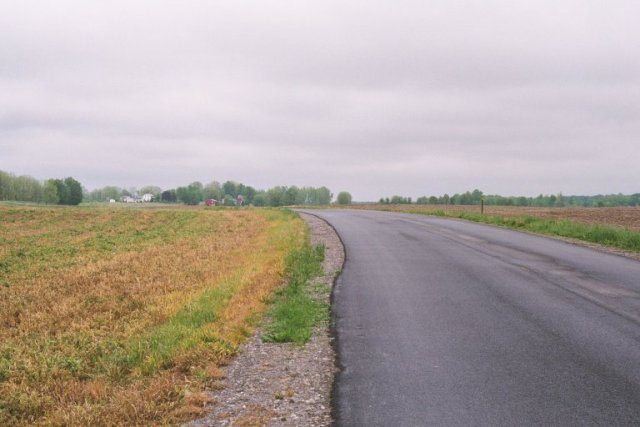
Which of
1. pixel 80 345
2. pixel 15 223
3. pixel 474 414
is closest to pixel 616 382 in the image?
pixel 474 414

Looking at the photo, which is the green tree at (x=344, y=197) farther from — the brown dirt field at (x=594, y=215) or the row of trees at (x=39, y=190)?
the brown dirt field at (x=594, y=215)

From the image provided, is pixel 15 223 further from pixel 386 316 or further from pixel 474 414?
pixel 474 414

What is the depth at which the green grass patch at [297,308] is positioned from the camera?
818cm

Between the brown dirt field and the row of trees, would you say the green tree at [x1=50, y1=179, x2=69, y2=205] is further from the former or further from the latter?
the brown dirt field

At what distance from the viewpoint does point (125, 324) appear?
11.3 metres

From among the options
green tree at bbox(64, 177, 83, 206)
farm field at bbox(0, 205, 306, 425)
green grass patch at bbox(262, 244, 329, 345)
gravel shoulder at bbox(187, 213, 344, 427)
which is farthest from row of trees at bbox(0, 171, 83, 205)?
gravel shoulder at bbox(187, 213, 344, 427)

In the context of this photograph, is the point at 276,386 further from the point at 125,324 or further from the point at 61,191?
the point at 61,191

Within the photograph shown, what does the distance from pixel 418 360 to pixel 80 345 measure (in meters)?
6.82

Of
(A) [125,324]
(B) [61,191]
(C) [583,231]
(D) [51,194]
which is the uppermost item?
(B) [61,191]

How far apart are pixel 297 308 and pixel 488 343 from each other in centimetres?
364

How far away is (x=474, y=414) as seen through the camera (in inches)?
205

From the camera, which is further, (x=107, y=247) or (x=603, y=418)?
(x=107, y=247)

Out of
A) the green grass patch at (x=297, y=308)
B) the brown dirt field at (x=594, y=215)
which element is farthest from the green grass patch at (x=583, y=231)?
the green grass patch at (x=297, y=308)

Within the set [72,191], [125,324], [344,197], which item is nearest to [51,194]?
[72,191]
